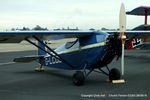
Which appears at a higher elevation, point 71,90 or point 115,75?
point 115,75

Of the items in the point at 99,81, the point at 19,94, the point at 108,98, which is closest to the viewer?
the point at 108,98

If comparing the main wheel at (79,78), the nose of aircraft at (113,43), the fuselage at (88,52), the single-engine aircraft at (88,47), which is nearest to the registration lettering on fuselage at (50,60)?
the fuselage at (88,52)

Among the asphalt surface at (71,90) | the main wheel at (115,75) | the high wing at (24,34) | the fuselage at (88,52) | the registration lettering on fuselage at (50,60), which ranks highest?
the high wing at (24,34)

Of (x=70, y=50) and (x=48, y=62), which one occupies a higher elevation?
(x=70, y=50)

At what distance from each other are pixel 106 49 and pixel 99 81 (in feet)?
5.56

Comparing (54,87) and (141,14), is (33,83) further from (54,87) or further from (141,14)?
(141,14)

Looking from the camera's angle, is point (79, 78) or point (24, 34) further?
point (79, 78)

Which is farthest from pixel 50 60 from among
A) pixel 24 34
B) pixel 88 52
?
pixel 24 34

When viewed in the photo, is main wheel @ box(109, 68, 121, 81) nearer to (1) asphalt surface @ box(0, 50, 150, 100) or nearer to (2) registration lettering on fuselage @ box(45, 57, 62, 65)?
(1) asphalt surface @ box(0, 50, 150, 100)

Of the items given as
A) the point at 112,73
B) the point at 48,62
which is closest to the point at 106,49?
the point at 112,73

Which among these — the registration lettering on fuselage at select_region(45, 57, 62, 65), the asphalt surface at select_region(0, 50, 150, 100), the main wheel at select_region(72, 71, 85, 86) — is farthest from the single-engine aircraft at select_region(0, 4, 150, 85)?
the registration lettering on fuselage at select_region(45, 57, 62, 65)

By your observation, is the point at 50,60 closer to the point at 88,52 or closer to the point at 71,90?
the point at 88,52

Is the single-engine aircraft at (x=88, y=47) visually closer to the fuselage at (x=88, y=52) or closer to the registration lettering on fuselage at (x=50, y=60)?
the fuselage at (x=88, y=52)

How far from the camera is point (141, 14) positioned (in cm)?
2325
